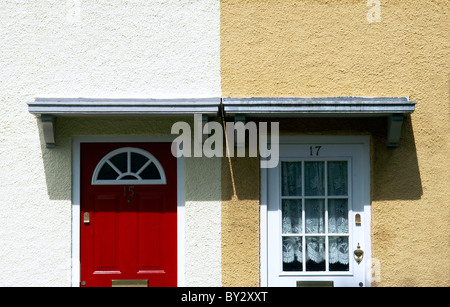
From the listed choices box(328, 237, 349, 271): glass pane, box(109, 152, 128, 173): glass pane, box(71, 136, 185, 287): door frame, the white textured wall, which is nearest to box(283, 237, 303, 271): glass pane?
box(328, 237, 349, 271): glass pane

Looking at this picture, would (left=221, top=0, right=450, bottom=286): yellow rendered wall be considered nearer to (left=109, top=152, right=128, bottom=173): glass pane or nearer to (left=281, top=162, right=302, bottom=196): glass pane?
(left=281, top=162, right=302, bottom=196): glass pane

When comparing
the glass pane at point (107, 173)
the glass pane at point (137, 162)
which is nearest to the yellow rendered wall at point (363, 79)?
the glass pane at point (137, 162)

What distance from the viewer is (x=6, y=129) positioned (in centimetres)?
679

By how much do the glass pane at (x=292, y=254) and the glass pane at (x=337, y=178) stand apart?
644mm

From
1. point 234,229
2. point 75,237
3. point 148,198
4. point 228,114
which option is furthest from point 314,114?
point 75,237

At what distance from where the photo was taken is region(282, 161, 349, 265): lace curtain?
693cm

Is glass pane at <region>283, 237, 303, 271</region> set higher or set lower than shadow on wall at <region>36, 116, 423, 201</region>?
lower

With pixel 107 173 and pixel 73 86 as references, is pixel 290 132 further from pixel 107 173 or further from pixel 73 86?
pixel 73 86

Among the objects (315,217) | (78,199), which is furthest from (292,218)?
(78,199)

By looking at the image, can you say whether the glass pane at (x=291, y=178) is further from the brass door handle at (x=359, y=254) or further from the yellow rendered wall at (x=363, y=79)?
the brass door handle at (x=359, y=254)

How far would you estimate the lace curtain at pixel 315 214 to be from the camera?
6.93m

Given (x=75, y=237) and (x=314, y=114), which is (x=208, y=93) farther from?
(x=75, y=237)

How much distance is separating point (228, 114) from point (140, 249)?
5.64 feet

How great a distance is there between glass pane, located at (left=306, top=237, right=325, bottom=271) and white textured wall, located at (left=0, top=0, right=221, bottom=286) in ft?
3.17
